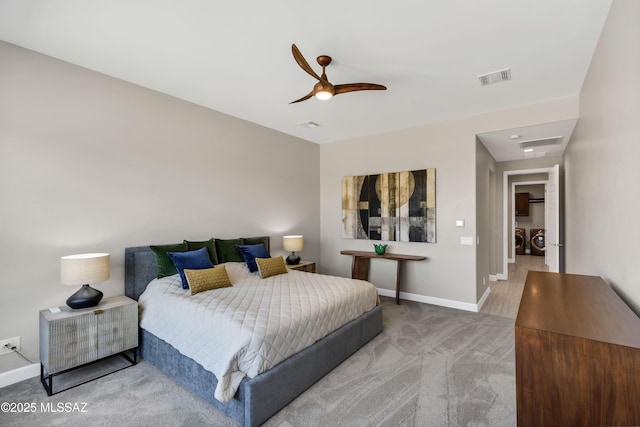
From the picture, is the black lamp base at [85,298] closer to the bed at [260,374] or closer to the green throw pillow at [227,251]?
the bed at [260,374]

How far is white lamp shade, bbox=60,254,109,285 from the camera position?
2412mm

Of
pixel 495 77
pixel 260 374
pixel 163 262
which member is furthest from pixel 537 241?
pixel 163 262

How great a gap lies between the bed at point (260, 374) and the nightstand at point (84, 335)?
225 millimetres

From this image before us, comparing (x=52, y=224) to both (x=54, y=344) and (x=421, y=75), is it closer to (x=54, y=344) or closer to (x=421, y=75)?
(x=54, y=344)

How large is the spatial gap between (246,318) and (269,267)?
154cm

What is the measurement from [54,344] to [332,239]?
4222 millimetres

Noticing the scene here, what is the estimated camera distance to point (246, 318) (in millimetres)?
2211

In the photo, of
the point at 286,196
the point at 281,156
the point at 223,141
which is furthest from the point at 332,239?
the point at 223,141

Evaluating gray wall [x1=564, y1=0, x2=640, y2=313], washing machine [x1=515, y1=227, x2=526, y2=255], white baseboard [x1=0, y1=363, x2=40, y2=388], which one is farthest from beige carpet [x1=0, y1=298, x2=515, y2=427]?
washing machine [x1=515, y1=227, x2=526, y2=255]

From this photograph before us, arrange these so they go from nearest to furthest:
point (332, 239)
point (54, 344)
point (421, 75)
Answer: point (54, 344) → point (421, 75) → point (332, 239)

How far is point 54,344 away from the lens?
7.50ft

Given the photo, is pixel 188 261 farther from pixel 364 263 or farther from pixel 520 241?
pixel 520 241

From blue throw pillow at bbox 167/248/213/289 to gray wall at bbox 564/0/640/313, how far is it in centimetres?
337

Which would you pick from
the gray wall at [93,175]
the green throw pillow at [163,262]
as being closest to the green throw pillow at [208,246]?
the gray wall at [93,175]
